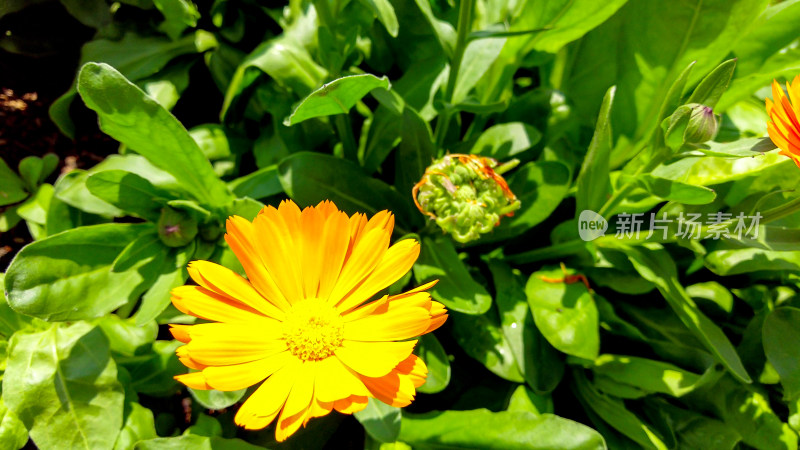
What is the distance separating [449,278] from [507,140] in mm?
404

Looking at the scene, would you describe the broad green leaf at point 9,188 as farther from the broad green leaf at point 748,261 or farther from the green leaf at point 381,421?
the broad green leaf at point 748,261

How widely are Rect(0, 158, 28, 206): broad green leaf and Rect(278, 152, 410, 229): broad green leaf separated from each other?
78 centimetres

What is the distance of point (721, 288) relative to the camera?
162 centimetres

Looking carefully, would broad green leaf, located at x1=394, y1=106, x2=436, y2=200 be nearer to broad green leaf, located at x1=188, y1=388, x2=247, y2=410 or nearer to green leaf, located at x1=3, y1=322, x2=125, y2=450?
broad green leaf, located at x1=188, y1=388, x2=247, y2=410

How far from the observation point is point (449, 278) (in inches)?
58.2

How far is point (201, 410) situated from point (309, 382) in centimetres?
65

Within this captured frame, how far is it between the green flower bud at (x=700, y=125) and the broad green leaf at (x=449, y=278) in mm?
566

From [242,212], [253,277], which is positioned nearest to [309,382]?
[253,277]

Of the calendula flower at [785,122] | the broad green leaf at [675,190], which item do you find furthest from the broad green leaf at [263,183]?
the calendula flower at [785,122]

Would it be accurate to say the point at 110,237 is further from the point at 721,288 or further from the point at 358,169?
the point at 721,288

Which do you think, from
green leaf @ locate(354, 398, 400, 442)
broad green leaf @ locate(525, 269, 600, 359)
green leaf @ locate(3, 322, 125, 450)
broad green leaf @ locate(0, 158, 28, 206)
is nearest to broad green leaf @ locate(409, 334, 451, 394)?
green leaf @ locate(354, 398, 400, 442)

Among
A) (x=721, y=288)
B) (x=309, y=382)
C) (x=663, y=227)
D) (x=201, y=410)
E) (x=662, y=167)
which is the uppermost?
(x=662, y=167)

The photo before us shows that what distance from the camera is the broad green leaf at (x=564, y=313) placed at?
1.41m

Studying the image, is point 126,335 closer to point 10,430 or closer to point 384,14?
point 10,430
